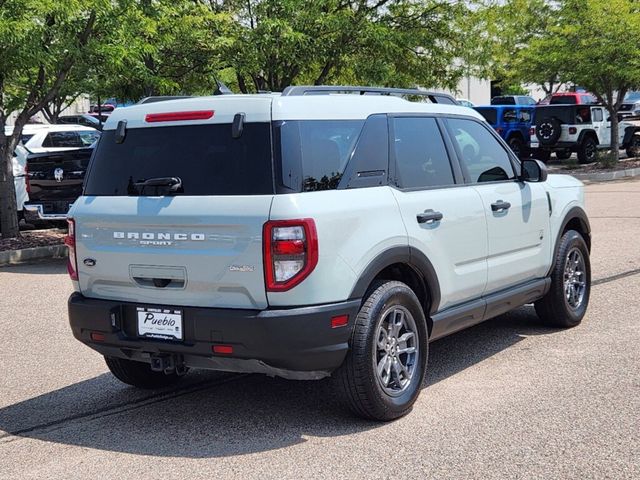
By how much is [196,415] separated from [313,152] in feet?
5.82

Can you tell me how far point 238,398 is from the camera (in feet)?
18.0

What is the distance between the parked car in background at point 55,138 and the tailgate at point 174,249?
10.8 metres

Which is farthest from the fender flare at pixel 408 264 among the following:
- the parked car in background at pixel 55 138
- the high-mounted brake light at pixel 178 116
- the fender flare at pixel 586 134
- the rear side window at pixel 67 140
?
the fender flare at pixel 586 134

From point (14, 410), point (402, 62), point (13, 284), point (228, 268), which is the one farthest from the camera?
point (402, 62)

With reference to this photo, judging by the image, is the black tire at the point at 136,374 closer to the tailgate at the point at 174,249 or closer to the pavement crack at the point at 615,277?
the tailgate at the point at 174,249

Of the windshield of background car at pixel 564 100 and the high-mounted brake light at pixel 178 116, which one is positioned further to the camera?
the windshield of background car at pixel 564 100

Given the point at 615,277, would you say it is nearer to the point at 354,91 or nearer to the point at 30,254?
the point at 354,91

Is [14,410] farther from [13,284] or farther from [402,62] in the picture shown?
[402,62]

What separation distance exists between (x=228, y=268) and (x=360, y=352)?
0.85 meters

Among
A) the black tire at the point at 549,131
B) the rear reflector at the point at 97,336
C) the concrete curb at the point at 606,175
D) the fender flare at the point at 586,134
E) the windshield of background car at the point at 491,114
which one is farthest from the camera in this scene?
the windshield of background car at the point at 491,114

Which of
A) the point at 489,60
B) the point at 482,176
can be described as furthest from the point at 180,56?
the point at 482,176

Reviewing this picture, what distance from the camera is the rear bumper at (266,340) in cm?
441

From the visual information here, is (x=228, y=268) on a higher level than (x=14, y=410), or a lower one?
higher

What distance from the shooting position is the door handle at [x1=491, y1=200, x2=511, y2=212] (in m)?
5.90
